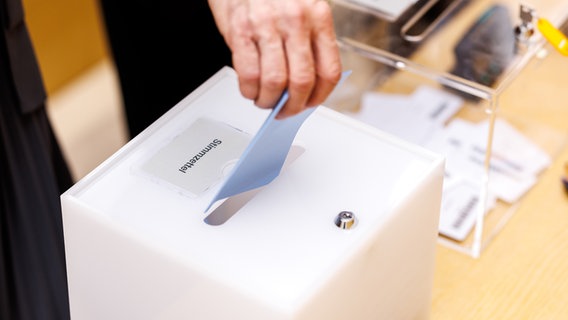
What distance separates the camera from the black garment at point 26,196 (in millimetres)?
1236

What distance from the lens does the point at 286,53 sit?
27.9 inches

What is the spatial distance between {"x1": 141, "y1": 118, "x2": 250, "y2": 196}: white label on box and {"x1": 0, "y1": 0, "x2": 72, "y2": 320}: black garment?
47cm

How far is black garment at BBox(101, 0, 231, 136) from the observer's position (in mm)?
1675

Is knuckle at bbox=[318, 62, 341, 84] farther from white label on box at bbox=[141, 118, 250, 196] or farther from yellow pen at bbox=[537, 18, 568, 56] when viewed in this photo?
yellow pen at bbox=[537, 18, 568, 56]

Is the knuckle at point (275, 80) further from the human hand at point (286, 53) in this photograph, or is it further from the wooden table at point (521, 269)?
the wooden table at point (521, 269)

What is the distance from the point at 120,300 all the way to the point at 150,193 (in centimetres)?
10

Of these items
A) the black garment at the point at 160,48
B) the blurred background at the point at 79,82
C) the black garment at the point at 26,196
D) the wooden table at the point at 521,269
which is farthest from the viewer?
the blurred background at the point at 79,82

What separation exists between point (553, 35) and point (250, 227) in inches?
21.6

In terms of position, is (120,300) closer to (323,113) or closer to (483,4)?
(323,113)

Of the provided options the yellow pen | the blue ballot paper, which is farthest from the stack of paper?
the blue ballot paper

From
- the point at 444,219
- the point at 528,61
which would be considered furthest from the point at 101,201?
the point at 528,61

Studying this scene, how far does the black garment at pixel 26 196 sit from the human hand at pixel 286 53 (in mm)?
589

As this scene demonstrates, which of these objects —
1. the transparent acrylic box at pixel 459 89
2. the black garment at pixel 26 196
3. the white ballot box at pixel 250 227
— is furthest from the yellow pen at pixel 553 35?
the black garment at pixel 26 196

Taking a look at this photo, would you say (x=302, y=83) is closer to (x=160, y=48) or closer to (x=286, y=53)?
(x=286, y=53)
